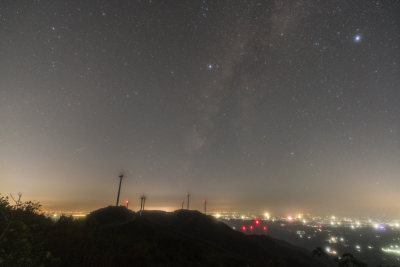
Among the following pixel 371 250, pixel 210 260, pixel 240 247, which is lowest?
pixel 371 250

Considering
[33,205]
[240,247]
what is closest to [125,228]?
[33,205]

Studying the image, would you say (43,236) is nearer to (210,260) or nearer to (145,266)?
(145,266)

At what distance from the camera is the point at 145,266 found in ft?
52.8

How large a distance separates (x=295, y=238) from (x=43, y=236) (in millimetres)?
163150

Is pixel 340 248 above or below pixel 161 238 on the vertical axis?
below

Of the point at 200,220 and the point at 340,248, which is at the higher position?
the point at 200,220

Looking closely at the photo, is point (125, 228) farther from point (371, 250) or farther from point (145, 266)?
point (371, 250)

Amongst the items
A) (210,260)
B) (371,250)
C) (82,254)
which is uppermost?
(82,254)

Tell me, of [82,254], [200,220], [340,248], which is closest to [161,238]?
[82,254]

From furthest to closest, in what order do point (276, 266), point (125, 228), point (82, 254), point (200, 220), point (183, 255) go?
point (200, 220)
point (125, 228)
point (183, 255)
point (82, 254)
point (276, 266)

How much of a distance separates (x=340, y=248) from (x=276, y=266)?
141m

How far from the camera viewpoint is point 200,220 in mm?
61062

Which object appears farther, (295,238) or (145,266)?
(295,238)

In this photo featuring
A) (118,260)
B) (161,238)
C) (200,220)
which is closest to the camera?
(118,260)
